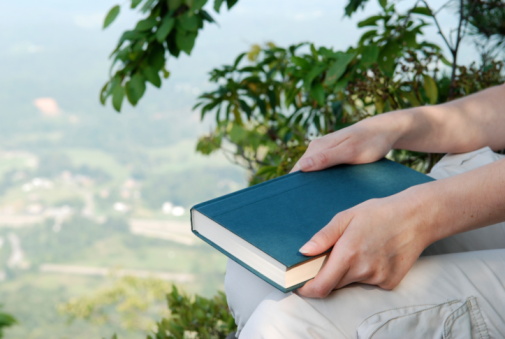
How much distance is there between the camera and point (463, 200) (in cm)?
75

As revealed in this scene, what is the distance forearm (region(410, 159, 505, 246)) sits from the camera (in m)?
0.74

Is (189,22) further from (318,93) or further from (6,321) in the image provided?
(6,321)

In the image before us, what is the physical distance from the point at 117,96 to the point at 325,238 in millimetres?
1075

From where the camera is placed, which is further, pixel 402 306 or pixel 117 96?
pixel 117 96

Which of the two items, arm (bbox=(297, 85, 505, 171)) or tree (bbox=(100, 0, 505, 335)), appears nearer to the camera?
arm (bbox=(297, 85, 505, 171))

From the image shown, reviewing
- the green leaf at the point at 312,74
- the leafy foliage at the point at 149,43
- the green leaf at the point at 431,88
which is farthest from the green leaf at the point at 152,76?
the green leaf at the point at 431,88

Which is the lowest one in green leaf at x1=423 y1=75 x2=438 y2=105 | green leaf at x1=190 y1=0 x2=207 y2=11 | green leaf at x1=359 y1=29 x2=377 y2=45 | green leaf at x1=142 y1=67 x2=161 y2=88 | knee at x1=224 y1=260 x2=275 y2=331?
knee at x1=224 y1=260 x2=275 y2=331

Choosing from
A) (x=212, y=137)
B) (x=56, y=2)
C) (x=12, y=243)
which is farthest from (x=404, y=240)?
(x=56, y=2)

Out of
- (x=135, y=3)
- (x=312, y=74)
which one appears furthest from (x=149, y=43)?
(x=312, y=74)

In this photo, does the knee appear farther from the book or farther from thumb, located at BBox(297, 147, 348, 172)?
thumb, located at BBox(297, 147, 348, 172)

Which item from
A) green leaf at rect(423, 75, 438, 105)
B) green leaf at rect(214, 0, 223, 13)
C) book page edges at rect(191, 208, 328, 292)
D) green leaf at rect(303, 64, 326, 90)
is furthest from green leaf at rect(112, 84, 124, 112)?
book page edges at rect(191, 208, 328, 292)

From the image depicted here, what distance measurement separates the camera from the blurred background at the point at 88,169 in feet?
48.8

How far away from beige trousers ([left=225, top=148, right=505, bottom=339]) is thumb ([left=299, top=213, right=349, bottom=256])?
57 mm

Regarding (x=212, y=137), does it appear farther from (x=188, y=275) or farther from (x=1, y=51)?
(x=1, y=51)
